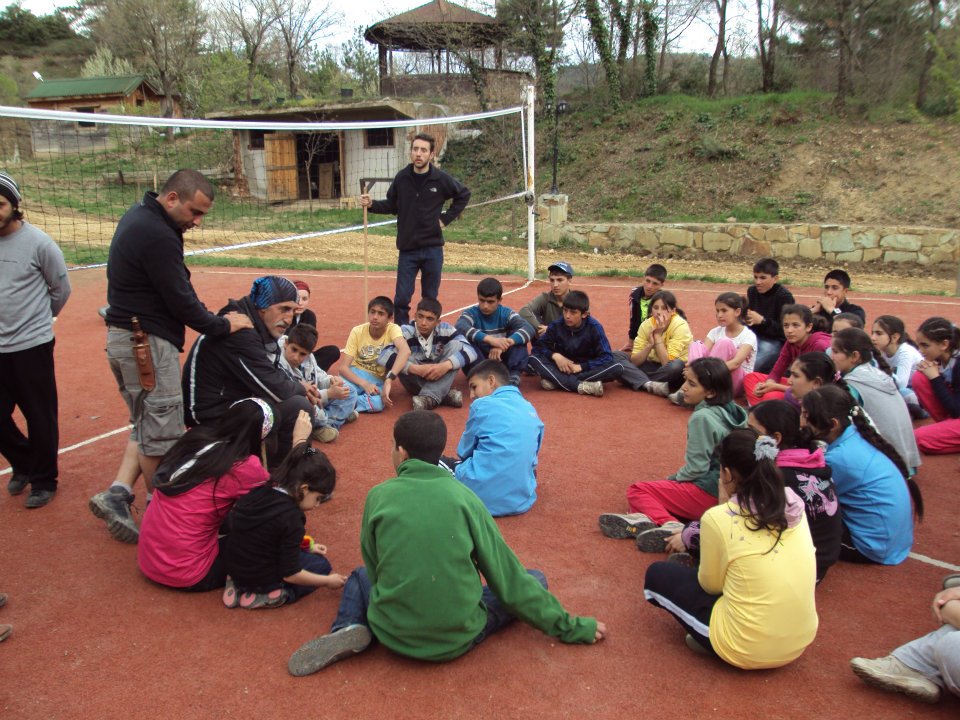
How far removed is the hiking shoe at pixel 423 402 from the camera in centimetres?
623

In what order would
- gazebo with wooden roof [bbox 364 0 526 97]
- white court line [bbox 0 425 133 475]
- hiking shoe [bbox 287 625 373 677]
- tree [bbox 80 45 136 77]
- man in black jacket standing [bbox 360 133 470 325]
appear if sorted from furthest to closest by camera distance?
1. tree [bbox 80 45 136 77]
2. gazebo with wooden roof [bbox 364 0 526 97]
3. man in black jacket standing [bbox 360 133 470 325]
4. white court line [bbox 0 425 133 475]
5. hiking shoe [bbox 287 625 373 677]

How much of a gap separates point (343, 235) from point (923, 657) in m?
19.4

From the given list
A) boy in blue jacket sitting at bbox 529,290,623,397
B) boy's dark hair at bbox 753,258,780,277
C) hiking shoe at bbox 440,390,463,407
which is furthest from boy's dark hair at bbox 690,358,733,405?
boy's dark hair at bbox 753,258,780,277

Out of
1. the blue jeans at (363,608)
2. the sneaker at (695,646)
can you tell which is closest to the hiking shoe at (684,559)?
the sneaker at (695,646)

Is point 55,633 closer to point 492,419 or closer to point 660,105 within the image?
point 492,419

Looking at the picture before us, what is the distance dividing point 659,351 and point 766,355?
0.97 metres

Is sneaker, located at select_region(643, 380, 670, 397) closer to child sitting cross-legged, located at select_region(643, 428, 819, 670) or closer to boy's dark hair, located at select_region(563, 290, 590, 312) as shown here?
boy's dark hair, located at select_region(563, 290, 590, 312)

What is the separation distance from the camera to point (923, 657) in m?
2.95

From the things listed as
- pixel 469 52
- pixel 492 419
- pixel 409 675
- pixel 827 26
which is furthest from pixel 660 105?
pixel 409 675

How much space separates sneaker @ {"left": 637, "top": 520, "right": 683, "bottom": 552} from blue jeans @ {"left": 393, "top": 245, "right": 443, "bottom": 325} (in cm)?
404

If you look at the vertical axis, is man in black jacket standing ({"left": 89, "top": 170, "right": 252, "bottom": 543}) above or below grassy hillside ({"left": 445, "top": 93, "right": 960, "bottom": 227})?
below

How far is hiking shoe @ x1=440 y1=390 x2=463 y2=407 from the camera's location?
21.2 ft

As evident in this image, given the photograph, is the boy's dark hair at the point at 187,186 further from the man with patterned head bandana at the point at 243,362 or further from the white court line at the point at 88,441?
the white court line at the point at 88,441

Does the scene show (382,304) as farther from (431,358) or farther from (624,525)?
(624,525)
